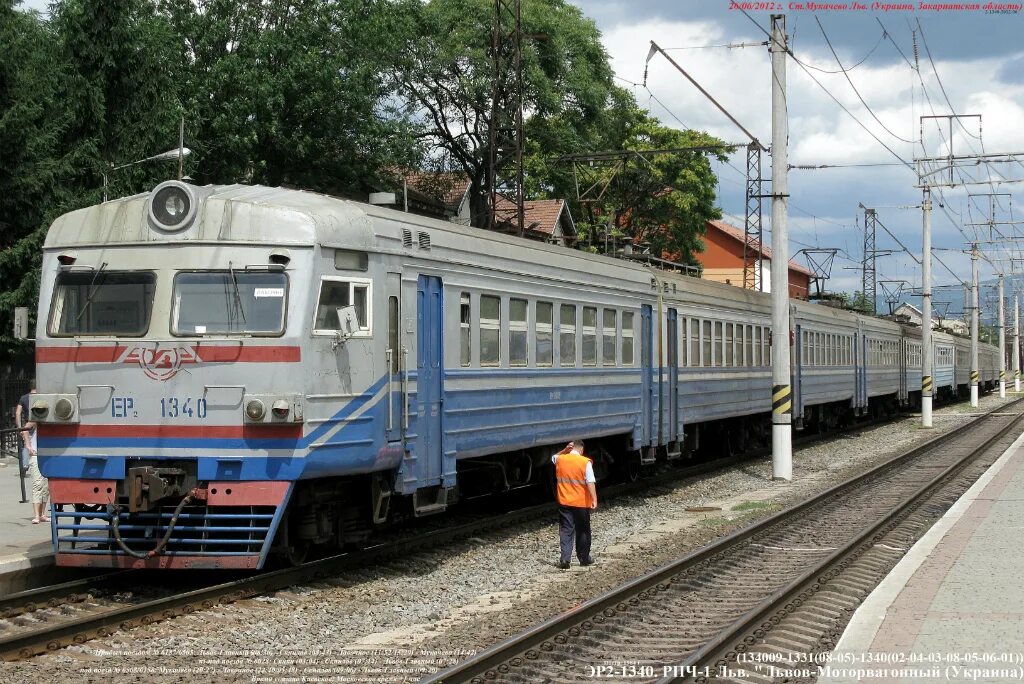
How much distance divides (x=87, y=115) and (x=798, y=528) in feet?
74.3

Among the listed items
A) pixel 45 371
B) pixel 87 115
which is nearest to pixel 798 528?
pixel 45 371

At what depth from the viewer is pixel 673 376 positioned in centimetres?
1998

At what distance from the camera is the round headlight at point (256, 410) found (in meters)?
10.3

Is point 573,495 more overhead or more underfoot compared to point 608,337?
more underfoot

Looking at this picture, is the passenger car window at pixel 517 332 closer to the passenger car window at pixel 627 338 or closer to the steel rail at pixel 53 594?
the passenger car window at pixel 627 338

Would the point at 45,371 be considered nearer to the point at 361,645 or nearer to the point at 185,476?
the point at 185,476

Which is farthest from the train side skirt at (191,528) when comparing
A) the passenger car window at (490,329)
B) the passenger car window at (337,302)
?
the passenger car window at (490,329)

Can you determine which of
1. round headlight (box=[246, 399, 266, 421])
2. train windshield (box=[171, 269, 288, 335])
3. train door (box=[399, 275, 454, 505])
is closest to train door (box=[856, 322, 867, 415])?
train door (box=[399, 275, 454, 505])

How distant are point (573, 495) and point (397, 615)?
2.93 meters

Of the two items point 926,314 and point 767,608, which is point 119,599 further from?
point 926,314

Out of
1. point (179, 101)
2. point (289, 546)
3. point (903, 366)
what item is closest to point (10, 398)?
point (179, 101)

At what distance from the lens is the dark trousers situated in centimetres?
1269

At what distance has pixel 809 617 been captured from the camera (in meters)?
10.1

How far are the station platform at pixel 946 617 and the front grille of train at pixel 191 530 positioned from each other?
189 inches
